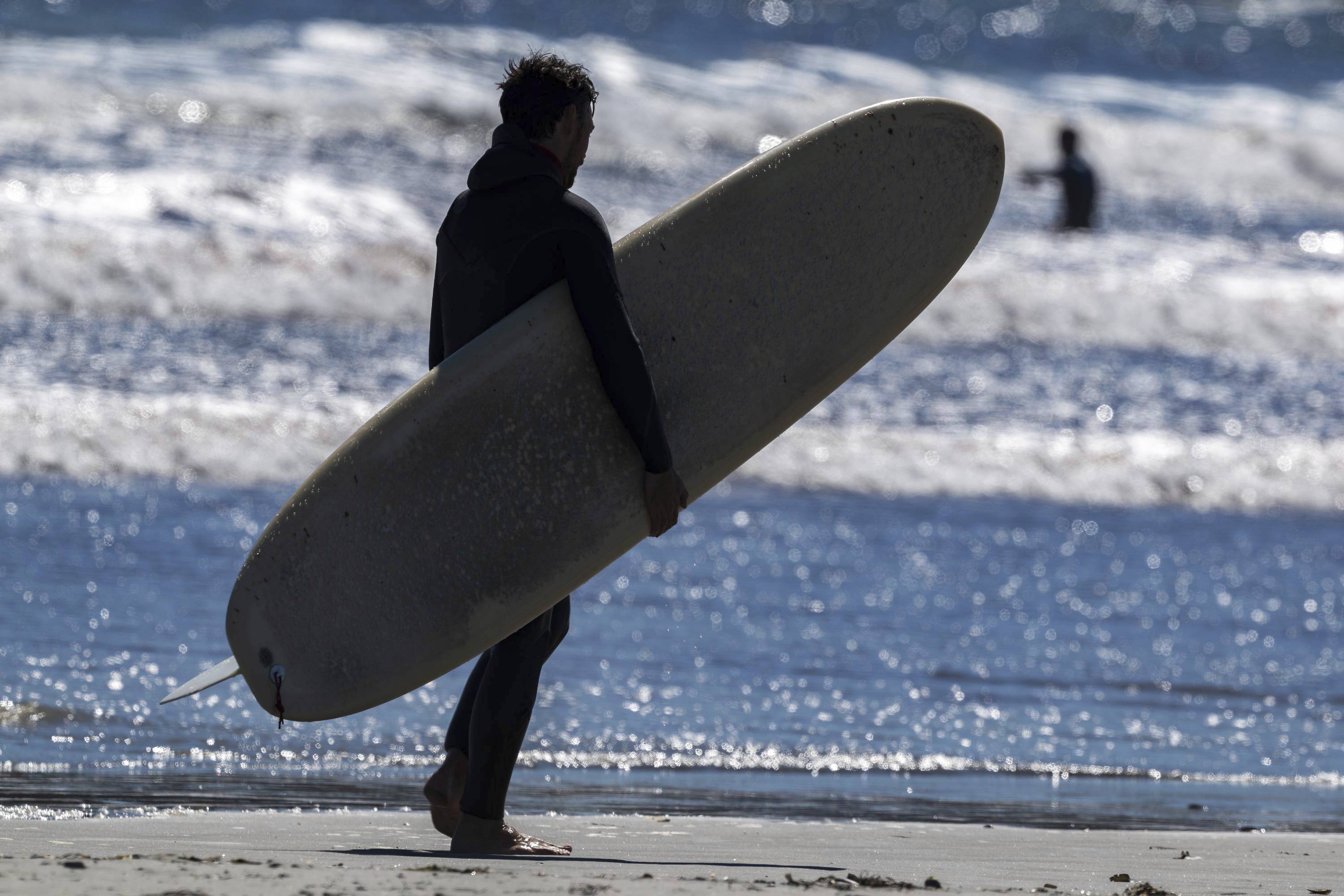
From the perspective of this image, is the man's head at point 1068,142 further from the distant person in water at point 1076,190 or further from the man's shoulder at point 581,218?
the man's shoulder at point 581,218

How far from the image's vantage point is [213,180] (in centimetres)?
1416

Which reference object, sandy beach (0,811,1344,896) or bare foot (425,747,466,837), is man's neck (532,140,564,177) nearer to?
bare foot (425,747,466,837)

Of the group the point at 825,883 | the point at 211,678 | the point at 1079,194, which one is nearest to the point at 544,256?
the point at 211,678

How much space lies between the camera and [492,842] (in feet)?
Result: 8.11

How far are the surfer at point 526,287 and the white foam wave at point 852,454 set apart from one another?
4.49 m

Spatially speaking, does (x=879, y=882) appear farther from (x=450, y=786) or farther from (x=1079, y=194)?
(x=1079, y=194)

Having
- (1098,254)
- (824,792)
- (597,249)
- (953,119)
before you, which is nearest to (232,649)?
(597,249)

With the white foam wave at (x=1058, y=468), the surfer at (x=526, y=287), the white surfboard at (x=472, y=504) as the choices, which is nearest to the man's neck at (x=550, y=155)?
the surfer at (x=526, y=287)

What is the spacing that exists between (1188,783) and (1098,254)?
40.5 feet

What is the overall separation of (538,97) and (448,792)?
1.12 metres

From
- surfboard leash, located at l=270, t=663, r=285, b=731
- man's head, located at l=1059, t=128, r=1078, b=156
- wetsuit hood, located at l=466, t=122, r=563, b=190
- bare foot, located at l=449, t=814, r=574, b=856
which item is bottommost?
bare foot, located at l=449, t=814, r=574, b=856

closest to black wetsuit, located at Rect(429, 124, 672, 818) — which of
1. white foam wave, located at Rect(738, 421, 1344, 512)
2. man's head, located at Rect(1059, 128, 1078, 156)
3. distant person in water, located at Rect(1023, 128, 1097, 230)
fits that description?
white foam wave, located at Rect(738, 421, 1344, 512)

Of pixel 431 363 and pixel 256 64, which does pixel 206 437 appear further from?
pixel 256 64

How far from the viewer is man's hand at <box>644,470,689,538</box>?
2.52 m
